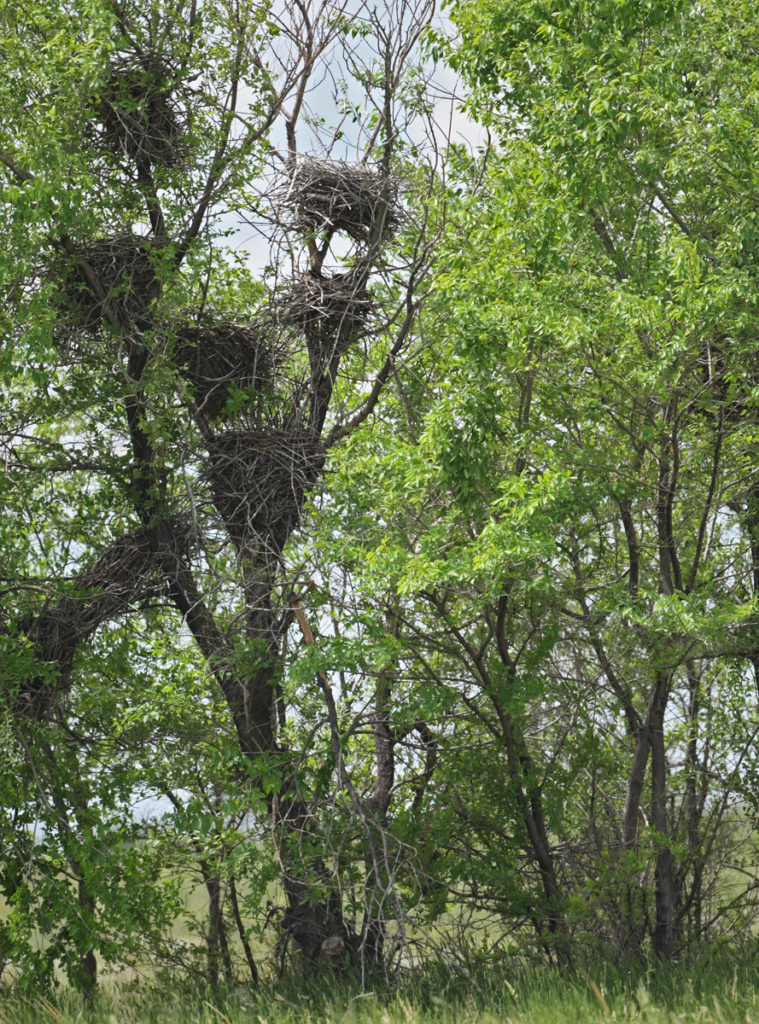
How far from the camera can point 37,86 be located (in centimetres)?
854

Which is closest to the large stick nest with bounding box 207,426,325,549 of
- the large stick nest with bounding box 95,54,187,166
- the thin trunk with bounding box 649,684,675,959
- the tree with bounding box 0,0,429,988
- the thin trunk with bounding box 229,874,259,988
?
the tree with bounding box 0,0,429,988

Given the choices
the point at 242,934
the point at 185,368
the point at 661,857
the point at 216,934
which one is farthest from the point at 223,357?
the point at 661,857

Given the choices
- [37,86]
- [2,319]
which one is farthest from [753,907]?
[37,86]

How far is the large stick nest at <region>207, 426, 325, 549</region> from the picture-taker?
9.32 meters

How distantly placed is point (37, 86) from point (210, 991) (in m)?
7.59

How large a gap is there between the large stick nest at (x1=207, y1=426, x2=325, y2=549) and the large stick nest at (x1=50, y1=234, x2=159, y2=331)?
4.78 ft

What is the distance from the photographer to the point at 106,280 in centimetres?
945

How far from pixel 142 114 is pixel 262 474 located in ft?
10.9

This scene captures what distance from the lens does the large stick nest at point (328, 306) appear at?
954 centimetres

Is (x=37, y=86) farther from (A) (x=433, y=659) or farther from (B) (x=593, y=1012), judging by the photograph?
(B) (x=593, y=1012)

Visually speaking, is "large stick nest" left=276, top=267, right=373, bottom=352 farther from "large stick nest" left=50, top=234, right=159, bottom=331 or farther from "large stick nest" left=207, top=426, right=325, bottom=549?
"large stick nest" left=50, top=234, right=159, bottom=331

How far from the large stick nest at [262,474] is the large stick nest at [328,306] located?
3.31 feet

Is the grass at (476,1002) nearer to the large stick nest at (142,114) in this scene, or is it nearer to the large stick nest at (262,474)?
the large stick nest at (262,474)

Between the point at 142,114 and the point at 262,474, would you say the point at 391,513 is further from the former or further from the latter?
the point at 142,114
